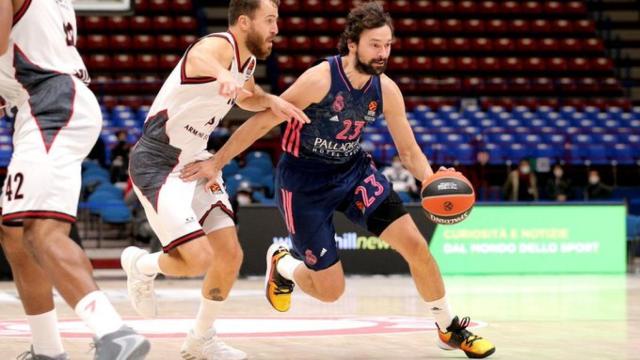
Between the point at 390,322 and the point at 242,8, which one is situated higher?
the point at 242,8

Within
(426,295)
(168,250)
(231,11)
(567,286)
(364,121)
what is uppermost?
(231,11)

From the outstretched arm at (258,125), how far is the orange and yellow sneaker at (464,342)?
1.43m

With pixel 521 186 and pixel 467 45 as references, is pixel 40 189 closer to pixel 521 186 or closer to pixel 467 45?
pixel 521 186

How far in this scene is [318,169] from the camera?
5.96 metres

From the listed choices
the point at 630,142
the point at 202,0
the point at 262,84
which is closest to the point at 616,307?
the point at 630,142

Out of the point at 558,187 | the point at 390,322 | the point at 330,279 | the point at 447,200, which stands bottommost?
the point at 558,187

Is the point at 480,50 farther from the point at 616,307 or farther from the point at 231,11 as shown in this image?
the point at 231,11

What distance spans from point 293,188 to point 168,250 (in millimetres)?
962

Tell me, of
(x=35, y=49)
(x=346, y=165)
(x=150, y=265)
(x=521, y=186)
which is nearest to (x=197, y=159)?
(x=150, y=265)

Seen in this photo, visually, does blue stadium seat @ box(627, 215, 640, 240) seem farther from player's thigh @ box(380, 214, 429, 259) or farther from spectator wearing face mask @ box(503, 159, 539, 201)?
player's thigh @ box(380, 214, 429, 259)

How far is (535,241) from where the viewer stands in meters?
13.8

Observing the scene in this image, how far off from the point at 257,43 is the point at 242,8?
8.0 inches

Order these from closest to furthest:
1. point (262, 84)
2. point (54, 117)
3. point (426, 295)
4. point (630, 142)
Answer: point (54, 117) < point (426, 295) < point (630, 142) < point (262, 84)

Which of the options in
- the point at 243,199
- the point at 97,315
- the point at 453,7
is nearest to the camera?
the point at 97,315
